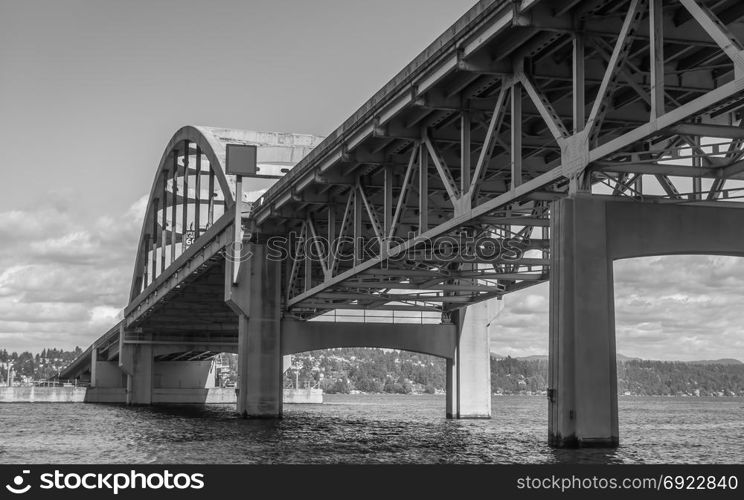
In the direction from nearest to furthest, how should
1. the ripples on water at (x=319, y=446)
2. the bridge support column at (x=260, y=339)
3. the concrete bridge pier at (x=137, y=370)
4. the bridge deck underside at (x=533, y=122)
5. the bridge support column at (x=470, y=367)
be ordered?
the bridge deck underside at (x=533, y=122) < the ripples on water at (x=319, y=446) < the bridge support column at (x=260, y=339) < the bridge support column at (x=470, y=367) < the concrete bridge pier at (x=137, y=370)

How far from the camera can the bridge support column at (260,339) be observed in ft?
201

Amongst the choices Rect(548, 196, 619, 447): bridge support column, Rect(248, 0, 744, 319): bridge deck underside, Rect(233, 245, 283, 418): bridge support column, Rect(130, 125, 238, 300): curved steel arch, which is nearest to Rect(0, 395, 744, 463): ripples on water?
Rect(548, 196, 619, 447): bridge support column

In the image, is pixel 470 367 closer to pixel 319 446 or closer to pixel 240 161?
pixel 240 161

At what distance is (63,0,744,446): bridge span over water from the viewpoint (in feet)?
88.5

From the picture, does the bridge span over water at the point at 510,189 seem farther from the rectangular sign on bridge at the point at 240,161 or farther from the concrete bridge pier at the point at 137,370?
the concrete bridge pier at the point at 137,370

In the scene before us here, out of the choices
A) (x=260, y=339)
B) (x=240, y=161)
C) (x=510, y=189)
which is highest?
(x=240, y=161)

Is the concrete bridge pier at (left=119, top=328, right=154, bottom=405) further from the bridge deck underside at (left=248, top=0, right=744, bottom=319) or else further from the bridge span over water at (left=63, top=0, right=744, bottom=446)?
the bridge deck underside at (left=248, top=0, right=744, bottom=319)

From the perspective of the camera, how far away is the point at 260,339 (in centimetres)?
6178

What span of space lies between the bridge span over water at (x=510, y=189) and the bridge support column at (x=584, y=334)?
0.05m

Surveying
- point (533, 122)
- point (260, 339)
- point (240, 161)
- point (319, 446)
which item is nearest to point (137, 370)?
point (260, 339)

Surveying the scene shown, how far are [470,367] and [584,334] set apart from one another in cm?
4096

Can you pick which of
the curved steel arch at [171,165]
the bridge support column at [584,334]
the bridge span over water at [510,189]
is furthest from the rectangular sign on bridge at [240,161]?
the bridge support column at [584,334]

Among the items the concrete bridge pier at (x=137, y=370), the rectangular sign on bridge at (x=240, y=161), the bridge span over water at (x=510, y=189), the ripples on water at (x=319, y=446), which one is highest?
the rectangular sign on bridge at (x=240, y=161)

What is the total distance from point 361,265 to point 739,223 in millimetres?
20048
